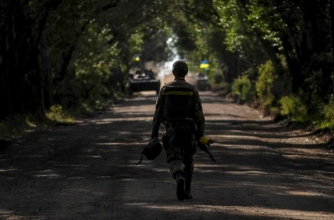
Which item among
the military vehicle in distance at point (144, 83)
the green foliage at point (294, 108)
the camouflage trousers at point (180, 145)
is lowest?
the military vehicle in distance at point (144, 83)

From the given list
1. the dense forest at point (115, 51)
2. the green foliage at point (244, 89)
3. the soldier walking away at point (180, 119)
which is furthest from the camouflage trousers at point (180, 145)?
the green foliage at point (244, 89)

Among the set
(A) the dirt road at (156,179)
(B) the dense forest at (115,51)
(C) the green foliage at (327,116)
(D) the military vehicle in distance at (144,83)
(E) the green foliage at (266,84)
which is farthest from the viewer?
(D) the military vehicle in distance at (144,83)

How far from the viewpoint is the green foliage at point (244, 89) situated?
5583cm

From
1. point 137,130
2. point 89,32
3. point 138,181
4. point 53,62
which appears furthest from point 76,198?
point 89,32

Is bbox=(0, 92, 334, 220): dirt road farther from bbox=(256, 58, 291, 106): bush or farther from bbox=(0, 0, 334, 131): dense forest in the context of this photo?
bbox=(256, 58, 291, 106): bush

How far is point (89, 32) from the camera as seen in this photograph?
49312mm

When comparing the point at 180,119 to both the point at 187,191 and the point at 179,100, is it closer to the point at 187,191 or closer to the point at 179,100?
the point at 179,100

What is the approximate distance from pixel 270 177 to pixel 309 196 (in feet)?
10.2

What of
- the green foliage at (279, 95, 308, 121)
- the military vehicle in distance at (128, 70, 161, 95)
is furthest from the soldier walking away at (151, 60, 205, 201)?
the military vehicle in distance at (128, 70, 161, 95)

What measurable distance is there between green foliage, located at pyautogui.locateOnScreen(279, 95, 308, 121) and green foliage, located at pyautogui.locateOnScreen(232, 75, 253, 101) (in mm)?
17024

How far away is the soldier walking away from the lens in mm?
14148

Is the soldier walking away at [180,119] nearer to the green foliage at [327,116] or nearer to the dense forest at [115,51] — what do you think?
the green foliage at [327,116]

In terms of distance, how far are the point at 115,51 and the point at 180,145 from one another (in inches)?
1916

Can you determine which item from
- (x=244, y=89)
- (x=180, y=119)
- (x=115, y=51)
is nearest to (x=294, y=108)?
(x=180, y=119)
